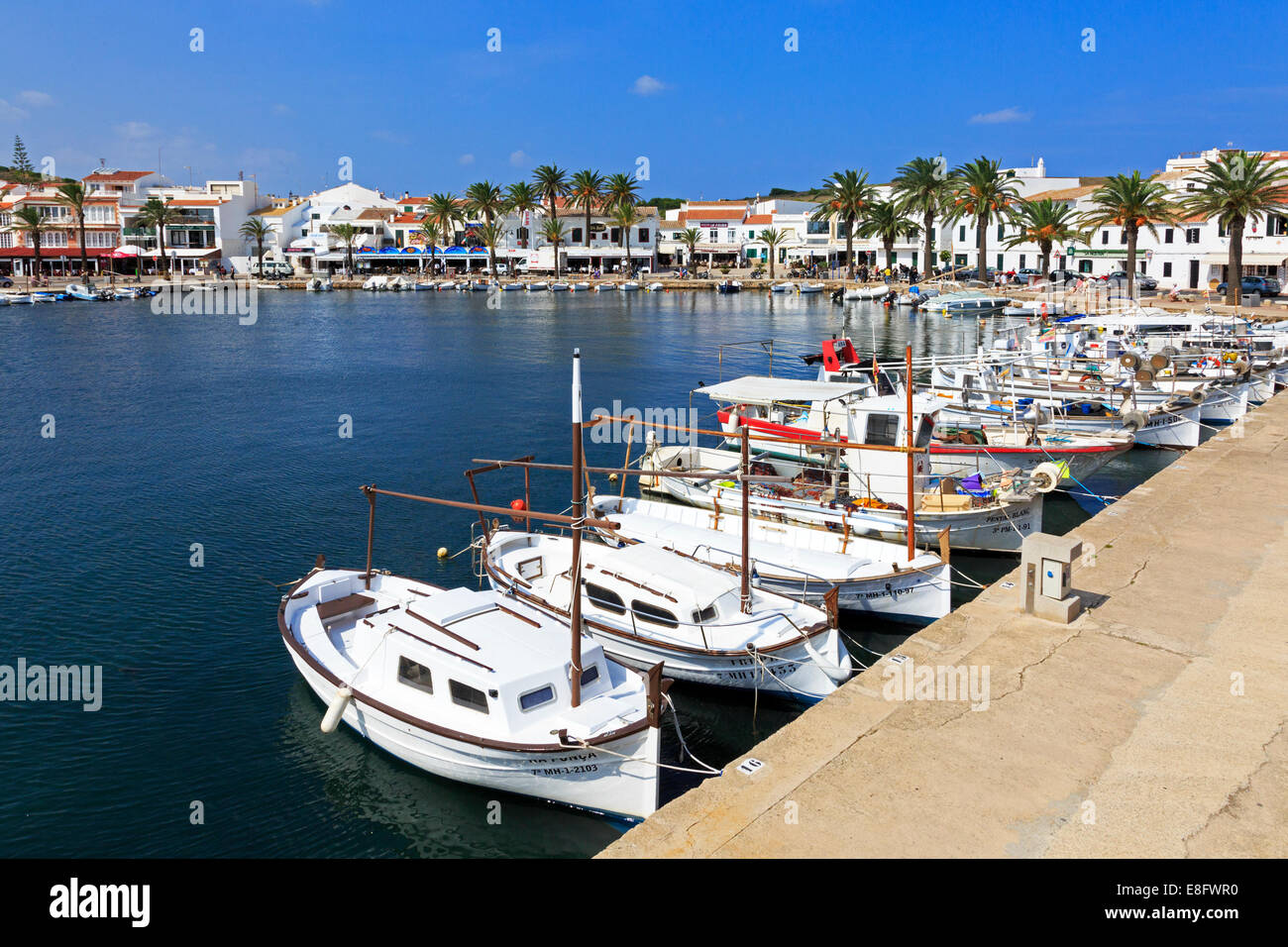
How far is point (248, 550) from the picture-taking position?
2556cm

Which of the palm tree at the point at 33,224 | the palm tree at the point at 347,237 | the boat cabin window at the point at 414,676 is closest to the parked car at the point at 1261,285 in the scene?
the boat cabin window at the point at 414,676

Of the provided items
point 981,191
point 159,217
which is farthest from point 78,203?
point 981,191

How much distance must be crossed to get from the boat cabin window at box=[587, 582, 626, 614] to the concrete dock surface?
563 cm

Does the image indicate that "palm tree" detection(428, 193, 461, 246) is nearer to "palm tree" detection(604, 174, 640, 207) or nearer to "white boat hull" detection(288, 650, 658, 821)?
"palm tree" detection(604, 174, 640, 207)

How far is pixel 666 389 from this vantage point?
51688 mm

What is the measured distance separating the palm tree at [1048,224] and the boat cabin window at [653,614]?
8256 cm

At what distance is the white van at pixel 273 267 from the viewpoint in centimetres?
14212

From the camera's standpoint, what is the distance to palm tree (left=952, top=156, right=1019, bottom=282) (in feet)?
305

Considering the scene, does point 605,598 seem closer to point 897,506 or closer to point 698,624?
point 698,624

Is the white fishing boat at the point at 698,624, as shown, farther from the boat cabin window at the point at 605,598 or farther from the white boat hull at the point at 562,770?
the white boat hull at the point at 562,770

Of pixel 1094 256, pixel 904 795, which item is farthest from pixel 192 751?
pixel 1094 256

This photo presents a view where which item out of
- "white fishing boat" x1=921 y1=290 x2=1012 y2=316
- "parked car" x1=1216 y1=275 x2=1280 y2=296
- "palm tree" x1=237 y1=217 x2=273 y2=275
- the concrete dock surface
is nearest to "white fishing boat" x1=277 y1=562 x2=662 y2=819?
the concrete dock surface

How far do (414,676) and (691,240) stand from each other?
133 m
